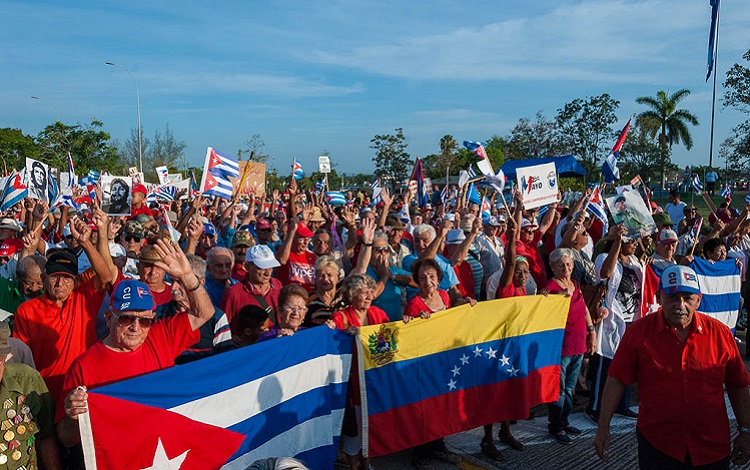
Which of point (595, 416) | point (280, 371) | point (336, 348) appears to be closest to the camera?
point (280, 371)

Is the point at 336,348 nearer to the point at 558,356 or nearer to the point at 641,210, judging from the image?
the point at 558,356

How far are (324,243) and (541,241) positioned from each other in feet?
12.5

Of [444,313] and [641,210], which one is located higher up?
[641,210]

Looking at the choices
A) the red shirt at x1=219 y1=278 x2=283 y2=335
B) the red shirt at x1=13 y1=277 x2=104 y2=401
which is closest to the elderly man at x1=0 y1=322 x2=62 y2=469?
the red shirt at x1=13 y1=277 x2=104 y2=401

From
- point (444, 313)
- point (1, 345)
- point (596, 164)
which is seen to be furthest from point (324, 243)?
point (596, 164)

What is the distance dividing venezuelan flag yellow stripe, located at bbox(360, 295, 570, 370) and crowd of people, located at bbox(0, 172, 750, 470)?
3.9 inches

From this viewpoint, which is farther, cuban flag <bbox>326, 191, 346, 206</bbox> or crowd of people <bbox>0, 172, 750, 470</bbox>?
cuban flag <bbox>326, 191, 346, 206</bbox>

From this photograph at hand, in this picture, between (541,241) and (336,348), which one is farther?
(541,241)

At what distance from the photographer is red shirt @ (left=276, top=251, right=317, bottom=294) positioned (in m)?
6.64

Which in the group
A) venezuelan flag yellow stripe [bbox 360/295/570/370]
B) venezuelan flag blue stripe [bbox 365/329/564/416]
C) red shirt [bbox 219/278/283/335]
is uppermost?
red shirt [bbox 219/278/283/335]

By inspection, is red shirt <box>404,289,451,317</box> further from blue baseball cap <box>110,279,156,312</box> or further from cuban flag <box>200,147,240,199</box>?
cuban flag <box>200,147,240,199</box>

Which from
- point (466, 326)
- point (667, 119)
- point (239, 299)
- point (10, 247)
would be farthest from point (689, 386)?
point (667, 119)

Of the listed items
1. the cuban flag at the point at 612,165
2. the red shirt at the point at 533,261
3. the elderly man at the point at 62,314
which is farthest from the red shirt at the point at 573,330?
the cuban flag at the point at 612,165

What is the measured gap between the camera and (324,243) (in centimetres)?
743
